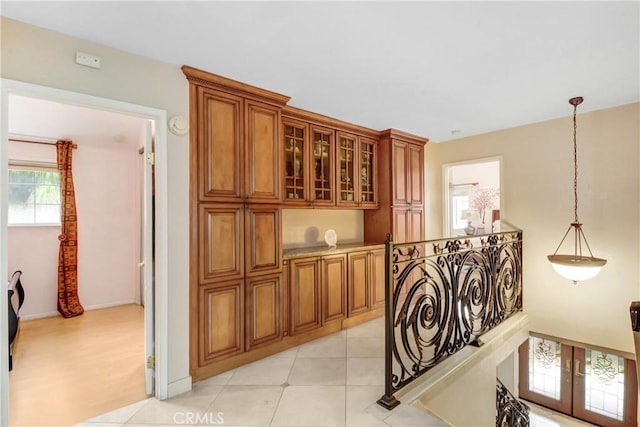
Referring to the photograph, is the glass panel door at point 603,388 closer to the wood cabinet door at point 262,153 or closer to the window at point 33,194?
the wood cabinet door at point 262,153

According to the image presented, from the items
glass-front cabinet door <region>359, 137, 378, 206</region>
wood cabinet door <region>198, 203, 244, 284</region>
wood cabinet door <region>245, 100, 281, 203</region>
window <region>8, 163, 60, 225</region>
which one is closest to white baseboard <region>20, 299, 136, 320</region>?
window <region>8, 163, 60, 225</region>

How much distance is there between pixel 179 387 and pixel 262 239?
4.28 feet

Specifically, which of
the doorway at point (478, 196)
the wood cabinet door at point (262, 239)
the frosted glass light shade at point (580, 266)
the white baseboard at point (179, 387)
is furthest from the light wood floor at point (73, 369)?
the doorway at point (478, 196)

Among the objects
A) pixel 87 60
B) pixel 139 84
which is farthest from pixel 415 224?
pixel 87 60

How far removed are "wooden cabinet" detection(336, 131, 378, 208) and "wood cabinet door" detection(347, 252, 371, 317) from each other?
70cm

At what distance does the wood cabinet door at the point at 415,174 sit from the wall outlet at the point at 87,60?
368cm

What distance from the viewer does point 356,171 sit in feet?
12.8

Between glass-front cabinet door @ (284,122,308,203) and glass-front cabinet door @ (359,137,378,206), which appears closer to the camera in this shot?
glass-front cabinet door @ (284,122,308,203)

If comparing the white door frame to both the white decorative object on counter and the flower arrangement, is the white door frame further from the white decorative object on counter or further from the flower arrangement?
the flower arrangement

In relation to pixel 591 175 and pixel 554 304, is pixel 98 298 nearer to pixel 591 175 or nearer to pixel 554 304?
pixel 554 304

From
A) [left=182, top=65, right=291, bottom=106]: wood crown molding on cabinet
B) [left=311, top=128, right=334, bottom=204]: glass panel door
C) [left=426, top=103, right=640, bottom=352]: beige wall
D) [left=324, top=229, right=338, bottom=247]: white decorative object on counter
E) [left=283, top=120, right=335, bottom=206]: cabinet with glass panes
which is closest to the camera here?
[left=182, top=65, right=291, bottom=106]: wood crown molding on cabinet

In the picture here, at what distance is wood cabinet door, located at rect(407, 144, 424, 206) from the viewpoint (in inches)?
171

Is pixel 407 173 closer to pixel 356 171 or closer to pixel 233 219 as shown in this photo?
pixel 356 171

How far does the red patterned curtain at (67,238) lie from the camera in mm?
4043
